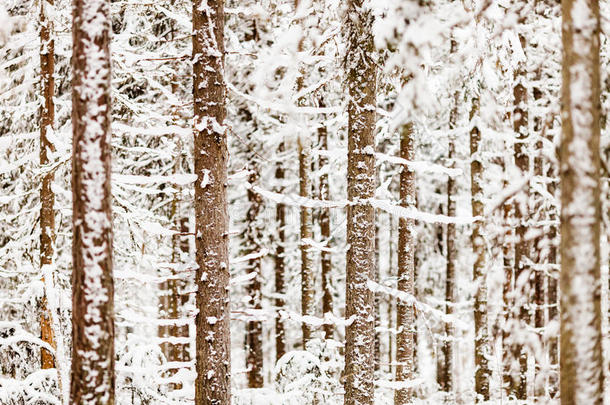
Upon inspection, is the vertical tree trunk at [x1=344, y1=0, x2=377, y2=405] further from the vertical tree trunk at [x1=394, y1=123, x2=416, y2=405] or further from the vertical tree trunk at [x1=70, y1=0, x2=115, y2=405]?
the vertical tree trunk at [x1=70, y1=0, x2=115, y2=405]

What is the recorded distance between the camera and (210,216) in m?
7.57

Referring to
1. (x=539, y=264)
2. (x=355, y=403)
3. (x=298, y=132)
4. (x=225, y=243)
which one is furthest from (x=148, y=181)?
(x=539, y=264)

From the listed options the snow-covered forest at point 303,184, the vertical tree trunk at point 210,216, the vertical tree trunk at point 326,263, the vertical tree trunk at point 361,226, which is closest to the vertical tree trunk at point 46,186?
the snow-covered forest at point 303,184

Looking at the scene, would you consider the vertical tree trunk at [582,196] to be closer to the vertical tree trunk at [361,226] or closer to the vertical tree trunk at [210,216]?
the vertical tree trunk at [361,226]

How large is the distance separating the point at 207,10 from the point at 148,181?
2.24 meters

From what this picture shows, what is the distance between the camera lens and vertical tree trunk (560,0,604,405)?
447cm

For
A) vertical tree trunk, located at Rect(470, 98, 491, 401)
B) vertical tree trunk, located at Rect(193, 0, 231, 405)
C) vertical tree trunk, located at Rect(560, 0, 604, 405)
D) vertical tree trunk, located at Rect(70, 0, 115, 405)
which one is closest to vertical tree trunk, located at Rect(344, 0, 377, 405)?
vertical tree trunk, located at Rect(193, 0, 231, 405)

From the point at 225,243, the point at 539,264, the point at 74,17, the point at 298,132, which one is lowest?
the point at 225,243

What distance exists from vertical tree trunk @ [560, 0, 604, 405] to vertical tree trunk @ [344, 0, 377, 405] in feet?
13.0

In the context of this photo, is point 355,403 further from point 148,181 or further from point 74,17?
point 74,17

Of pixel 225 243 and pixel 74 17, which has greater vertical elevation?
pixel 74 17

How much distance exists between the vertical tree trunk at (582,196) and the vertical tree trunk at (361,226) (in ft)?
13.0

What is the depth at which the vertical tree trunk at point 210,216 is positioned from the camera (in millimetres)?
7520

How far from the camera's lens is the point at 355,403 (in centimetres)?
845
